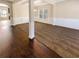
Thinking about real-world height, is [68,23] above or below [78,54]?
above

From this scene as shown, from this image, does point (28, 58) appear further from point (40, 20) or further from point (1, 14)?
point (1, 14)

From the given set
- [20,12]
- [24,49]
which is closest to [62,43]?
[24,49]

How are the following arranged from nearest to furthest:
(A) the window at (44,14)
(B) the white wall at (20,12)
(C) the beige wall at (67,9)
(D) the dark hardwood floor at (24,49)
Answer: (D) the dark hardwood floor at (24,49) → (C) the beige wall at (67,9) → (B) the white wall at (20,12) → (A) the window at (44,14)

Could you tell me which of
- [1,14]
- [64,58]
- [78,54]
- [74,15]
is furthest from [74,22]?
[1,14]

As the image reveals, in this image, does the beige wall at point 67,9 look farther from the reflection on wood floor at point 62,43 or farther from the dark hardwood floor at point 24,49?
the dark hardwood floor at point 24,49

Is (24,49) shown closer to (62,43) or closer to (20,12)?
(62,43)

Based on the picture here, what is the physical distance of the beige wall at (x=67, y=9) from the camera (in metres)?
7.80

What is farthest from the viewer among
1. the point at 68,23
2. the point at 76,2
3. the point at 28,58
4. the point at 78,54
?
the point at 68,23

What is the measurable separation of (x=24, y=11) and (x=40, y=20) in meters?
2.97

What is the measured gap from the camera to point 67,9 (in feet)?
28.7

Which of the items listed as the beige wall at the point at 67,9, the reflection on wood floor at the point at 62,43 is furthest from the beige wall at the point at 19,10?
the reflection on wood floor at the point at 62,43

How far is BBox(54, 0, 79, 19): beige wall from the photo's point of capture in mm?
7797

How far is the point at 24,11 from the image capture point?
500 inches

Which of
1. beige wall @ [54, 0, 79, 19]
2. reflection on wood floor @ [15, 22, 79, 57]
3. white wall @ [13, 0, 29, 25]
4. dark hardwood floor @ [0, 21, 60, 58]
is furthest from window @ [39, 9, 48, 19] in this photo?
dark hardwood floor @ [0, 21, 60, 58]
